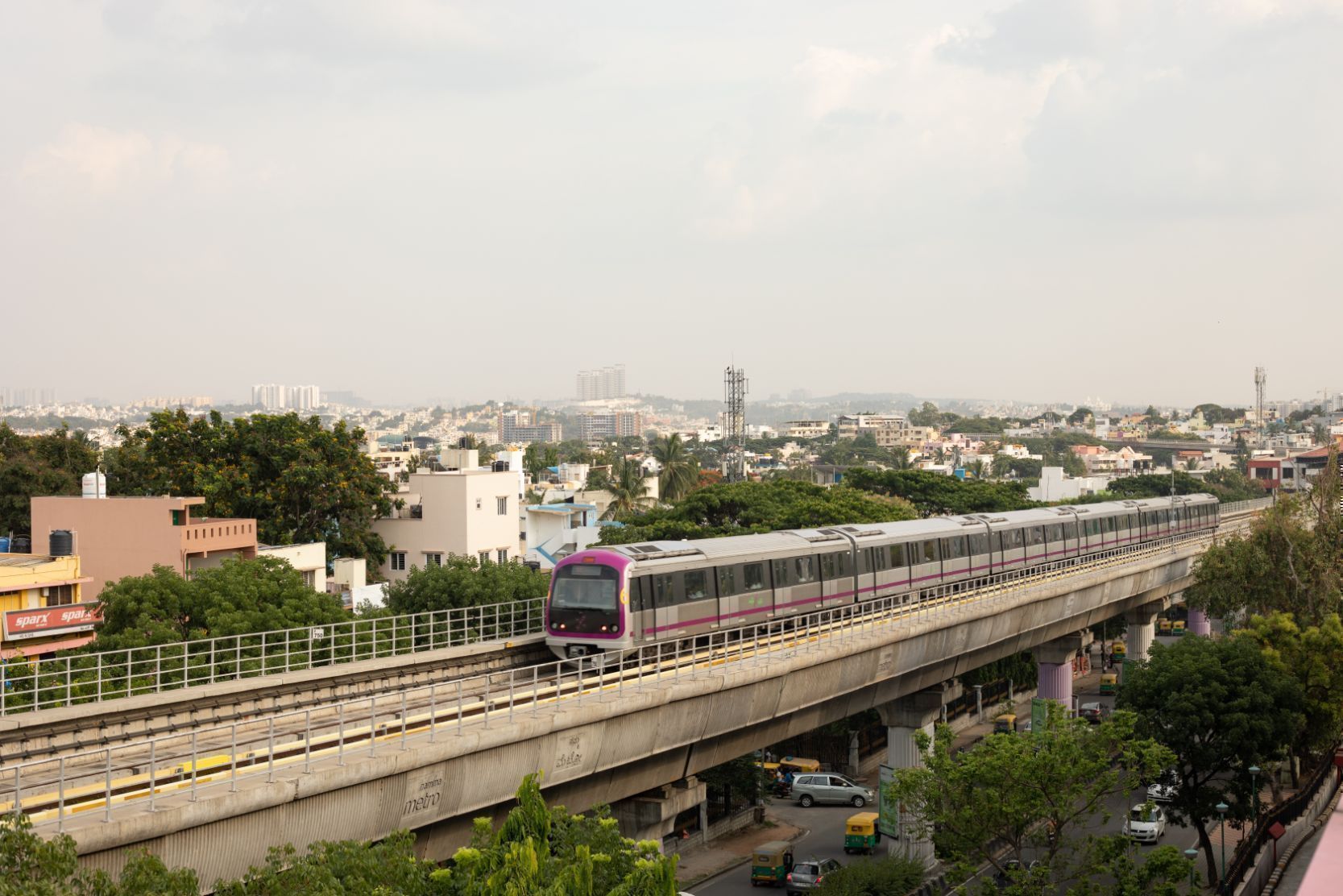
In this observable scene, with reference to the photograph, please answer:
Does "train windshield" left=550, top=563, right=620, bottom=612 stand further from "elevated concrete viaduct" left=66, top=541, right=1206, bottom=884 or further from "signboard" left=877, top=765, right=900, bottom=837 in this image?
"signboard" left=877, top=765, right=900, bottom=837

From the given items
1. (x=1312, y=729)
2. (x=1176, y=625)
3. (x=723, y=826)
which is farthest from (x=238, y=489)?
(x=1176, y=625)

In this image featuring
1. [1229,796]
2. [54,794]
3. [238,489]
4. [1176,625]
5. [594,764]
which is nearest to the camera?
[54,794]

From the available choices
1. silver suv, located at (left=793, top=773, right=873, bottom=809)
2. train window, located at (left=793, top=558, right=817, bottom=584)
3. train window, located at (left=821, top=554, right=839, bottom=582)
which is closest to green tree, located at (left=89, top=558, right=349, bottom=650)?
train window, located at (left=793, top=558, right=817, bottom=584)

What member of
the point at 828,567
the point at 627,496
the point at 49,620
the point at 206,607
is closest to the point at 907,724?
the point at 828,567

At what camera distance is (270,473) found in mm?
56000

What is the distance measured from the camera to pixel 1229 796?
41.0 meters

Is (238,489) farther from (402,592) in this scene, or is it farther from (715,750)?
(715,750)

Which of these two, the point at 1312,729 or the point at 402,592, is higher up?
the point at 402,592

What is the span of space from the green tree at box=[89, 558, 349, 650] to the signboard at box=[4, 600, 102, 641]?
0.76 meters

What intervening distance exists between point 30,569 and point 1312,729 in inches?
1572

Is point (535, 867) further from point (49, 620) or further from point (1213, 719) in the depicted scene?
point (1213, 719)

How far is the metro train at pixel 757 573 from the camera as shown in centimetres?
2839

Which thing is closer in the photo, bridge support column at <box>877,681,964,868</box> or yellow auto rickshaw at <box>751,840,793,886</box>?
bridge support column at <box>877,681,964,868</box>

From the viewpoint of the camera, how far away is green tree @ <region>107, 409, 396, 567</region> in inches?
2152
